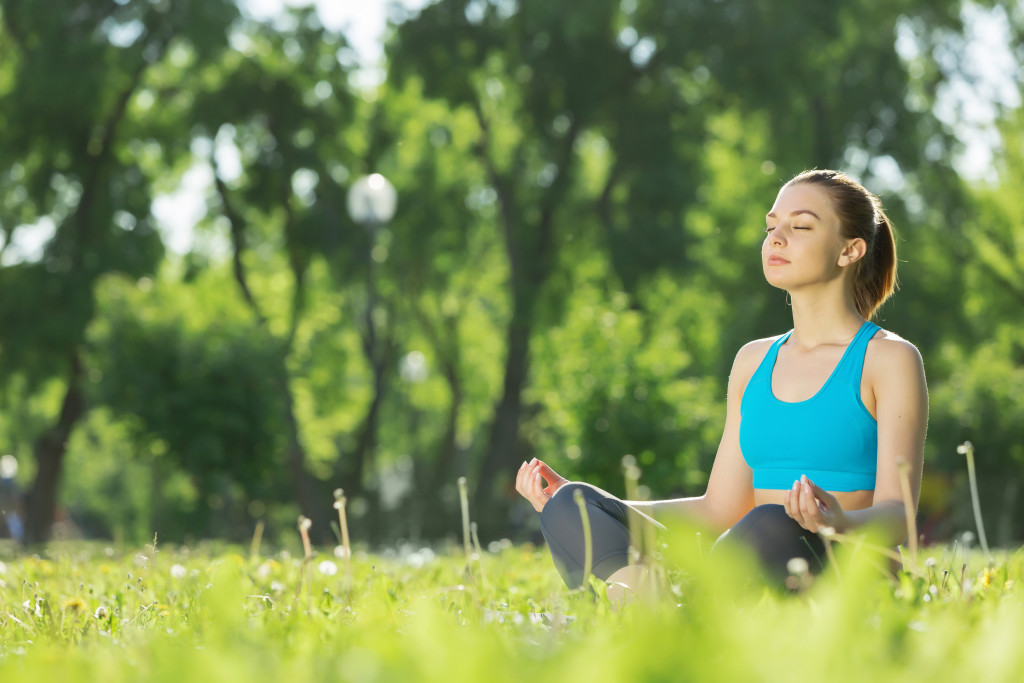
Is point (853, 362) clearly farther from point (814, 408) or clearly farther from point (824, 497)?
point (824, 497)

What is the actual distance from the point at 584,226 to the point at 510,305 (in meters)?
2.26

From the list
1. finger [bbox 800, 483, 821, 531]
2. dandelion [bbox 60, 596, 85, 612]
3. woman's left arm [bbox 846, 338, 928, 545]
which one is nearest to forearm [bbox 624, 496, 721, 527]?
woman's left arm [bbox 846, 338, 928, 545]

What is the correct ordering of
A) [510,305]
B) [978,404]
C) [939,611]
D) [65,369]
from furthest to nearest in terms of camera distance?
[510,305]
[65,369]
[978,404]
[939,611]

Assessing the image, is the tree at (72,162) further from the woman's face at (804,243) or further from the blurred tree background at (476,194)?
the woman's face at (804,243)

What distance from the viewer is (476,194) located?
81.9 ft

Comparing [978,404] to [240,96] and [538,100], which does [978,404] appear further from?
[240,96]

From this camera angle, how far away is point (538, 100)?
2014cm

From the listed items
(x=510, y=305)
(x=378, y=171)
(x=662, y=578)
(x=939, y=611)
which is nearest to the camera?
(x=939, y=611)

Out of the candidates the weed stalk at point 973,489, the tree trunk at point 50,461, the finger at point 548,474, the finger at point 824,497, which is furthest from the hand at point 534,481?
the tree trunk at point 50,461

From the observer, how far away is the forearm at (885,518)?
2492mm

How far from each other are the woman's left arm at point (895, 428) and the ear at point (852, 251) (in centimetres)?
29

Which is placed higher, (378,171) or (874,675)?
(378,171)

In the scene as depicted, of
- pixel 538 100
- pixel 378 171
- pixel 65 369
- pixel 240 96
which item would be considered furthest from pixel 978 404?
pixel 65 369

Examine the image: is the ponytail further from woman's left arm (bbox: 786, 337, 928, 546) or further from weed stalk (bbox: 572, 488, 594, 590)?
weed stalk (bbox: 572, 488, 594, 590)
